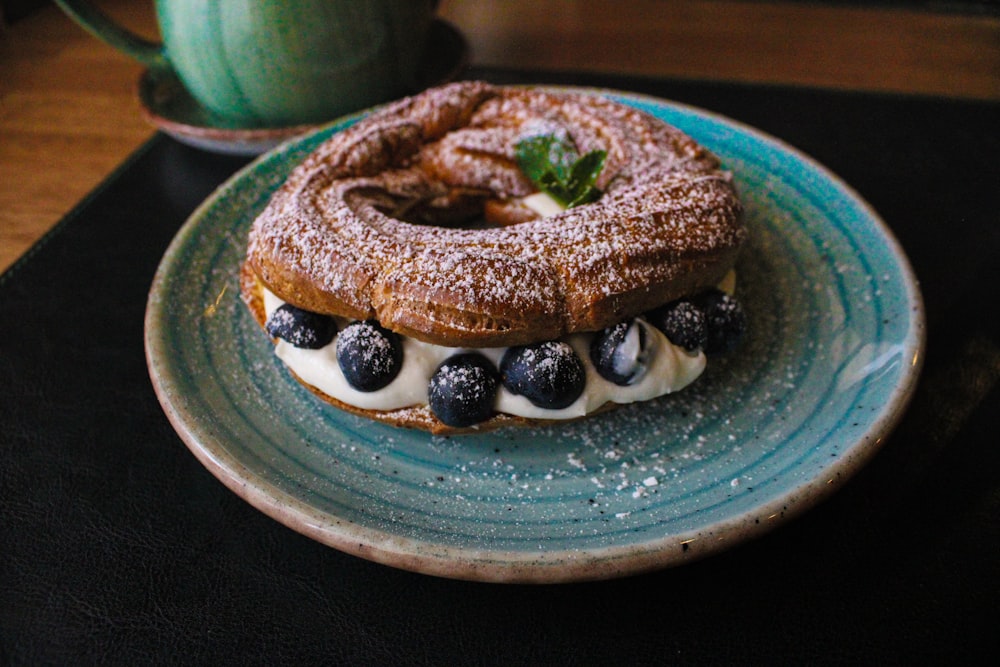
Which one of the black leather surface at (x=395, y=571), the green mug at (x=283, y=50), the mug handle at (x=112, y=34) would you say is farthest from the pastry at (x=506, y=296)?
the mug handle at (x=112, y=34)

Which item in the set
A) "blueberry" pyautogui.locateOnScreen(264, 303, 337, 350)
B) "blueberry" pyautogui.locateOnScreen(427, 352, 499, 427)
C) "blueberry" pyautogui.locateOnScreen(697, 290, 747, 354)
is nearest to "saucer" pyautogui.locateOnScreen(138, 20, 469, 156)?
"blueberry" pyautogui.locateOnScreen(264, 303, 337, 350)

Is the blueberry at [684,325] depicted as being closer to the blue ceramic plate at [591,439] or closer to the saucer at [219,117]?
the blue ceramic plate at [591,439]

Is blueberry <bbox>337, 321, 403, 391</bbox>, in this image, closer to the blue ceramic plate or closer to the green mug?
the blue ceramic plate

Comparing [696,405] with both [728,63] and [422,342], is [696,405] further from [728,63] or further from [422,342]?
[728,63]

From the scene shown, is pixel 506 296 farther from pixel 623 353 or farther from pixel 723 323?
pixel 723 323

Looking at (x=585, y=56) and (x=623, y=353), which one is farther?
(x=585, y=56)

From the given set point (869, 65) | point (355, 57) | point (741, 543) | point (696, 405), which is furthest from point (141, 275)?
point (869, 65)

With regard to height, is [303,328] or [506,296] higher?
[506,296]

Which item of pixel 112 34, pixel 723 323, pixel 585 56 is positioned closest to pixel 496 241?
pixel 723 323
